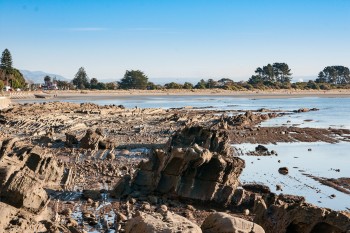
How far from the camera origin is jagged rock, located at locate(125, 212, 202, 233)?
9773 millimetres

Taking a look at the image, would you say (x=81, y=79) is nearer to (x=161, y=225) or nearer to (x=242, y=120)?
(x=242, y=120)

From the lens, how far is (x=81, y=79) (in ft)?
518

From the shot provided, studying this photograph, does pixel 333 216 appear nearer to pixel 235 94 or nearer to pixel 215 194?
pixel 215 194

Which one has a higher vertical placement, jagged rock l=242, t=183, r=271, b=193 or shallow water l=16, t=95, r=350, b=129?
jagged rock l=242, t=183, r=271, b=193

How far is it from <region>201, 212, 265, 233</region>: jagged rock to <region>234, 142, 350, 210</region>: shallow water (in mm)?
7305

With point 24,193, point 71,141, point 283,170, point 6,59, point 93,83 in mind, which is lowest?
point 283,170

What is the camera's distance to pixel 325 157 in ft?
94.8

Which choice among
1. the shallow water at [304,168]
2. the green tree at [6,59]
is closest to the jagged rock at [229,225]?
the shallow water at [304,168]

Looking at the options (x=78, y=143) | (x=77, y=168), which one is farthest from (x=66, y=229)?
(x=78, y=143)

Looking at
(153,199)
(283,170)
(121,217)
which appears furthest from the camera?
(283,170)

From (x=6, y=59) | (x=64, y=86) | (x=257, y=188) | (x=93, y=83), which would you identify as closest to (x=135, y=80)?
(x=93, y=83)

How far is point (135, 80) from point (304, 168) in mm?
131014

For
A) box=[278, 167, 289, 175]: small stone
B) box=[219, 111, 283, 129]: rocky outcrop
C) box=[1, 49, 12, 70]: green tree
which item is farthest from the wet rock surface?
box=[1, 49, 12, 70]: green tree

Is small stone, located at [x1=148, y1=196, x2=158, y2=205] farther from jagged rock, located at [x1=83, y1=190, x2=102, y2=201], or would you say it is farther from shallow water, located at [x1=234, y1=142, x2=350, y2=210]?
shallow water, located at [x1=234, y1=142, x2=350, y2=210]
